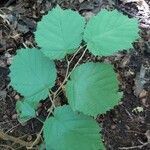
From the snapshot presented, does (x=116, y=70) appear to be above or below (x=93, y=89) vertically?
below

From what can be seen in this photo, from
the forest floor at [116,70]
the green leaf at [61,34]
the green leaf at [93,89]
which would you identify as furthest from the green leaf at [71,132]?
the forest floor at [116,70]

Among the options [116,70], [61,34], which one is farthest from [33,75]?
[116,70]

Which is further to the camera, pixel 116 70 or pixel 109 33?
pixel 116 70

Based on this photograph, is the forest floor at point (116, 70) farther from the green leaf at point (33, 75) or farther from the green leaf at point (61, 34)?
the green leaf at point (61, 34)

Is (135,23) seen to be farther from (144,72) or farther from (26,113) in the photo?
(144,72)

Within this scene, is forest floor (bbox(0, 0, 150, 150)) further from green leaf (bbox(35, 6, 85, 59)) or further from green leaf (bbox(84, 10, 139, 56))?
green leaf (bbox(84, 10, 139, 56))

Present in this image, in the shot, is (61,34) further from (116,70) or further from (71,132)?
(116,70)
